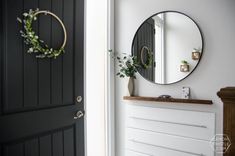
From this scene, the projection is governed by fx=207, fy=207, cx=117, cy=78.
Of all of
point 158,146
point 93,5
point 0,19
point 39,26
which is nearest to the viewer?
point 0,19

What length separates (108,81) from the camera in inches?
95.4

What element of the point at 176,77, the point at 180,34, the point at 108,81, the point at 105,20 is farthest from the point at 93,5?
the point at 176,77

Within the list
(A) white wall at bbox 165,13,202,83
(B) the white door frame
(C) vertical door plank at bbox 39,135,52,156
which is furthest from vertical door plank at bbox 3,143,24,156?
(A) white wall at bbox 165,13,202,83

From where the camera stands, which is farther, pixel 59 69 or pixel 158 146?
pixel 158 146

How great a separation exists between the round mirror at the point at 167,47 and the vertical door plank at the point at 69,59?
74 cm

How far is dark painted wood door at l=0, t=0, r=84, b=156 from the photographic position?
1469mm

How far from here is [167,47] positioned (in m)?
2.09

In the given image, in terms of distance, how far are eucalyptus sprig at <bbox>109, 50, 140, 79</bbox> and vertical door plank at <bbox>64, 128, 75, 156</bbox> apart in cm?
82

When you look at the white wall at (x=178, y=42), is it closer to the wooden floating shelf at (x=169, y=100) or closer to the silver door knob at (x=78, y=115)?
the wooden floating shelf at (x=169, y=100)

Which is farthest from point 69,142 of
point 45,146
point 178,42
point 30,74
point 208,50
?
point 208,50

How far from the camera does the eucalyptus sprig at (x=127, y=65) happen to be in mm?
2277

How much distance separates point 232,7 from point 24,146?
203 cm

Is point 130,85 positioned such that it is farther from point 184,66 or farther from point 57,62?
point 57,62

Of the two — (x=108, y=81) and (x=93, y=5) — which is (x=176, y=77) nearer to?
(x=108, y=81)
